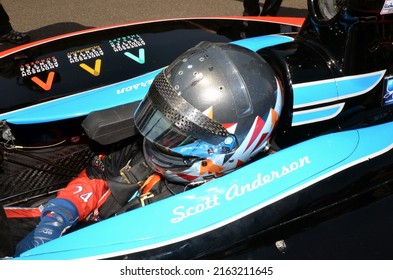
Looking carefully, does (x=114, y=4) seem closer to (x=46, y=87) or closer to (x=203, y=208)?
(x=46, y=87)

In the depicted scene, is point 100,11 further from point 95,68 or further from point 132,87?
point 132,87

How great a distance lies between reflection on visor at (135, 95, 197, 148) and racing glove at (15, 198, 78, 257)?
0.47 m

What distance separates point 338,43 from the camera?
2.01m

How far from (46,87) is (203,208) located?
1258 mm

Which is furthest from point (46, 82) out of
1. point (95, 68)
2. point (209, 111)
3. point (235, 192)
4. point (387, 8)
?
point (387, 8)

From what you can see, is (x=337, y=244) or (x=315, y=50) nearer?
(x=337, y=244)

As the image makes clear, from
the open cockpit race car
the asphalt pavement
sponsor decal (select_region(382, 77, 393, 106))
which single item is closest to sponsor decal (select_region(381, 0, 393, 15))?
the open cockpit race car

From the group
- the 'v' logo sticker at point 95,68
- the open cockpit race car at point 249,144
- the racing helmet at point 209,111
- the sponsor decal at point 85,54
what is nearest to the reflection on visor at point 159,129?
the racing helmet at point 209,111

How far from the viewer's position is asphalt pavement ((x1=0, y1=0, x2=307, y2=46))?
4.48 m

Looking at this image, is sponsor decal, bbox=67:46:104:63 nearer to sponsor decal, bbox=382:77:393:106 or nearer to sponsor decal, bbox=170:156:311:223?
sponsor decal, bbox=170:156:311:223

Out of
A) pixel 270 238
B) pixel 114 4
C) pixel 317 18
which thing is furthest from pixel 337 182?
pixel 114 4

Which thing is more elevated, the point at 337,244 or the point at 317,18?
the point at 317,18

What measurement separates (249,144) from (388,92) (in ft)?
2.42
